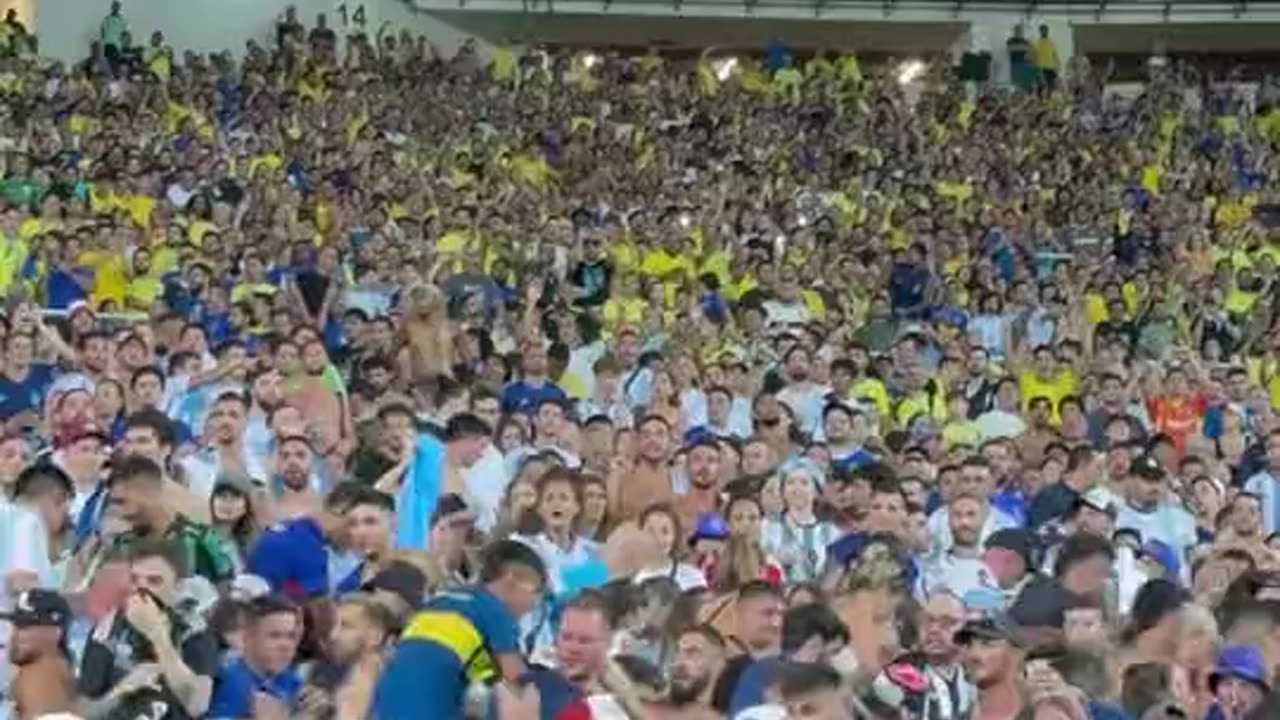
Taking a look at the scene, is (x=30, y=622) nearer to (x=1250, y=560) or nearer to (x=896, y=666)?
(x=896, y=666)

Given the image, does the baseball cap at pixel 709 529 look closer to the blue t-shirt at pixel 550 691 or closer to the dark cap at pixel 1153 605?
the dark cap at pixel 1153 605

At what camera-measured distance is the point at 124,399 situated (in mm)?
12422

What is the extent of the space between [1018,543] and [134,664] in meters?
4.47

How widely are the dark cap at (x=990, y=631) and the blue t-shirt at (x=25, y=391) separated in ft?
21.5

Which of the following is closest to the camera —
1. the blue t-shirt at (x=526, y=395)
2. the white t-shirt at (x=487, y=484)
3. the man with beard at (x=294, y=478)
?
the man with beard at (x=294, y=478)

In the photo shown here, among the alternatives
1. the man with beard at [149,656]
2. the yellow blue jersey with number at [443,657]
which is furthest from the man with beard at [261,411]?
the yellow blue jersey with number at [443,657]

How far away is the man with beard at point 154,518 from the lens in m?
8.96

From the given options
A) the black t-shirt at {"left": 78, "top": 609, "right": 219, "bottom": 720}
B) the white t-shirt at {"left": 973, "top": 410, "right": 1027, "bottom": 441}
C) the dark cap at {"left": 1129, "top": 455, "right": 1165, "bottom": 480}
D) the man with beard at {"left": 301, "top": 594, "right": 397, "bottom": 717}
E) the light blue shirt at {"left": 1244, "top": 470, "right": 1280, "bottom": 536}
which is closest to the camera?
the black t-shirt at {"left": 78, "top": 609, "right": 219, "bottom": 720}

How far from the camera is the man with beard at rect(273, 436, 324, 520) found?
33.4 ft

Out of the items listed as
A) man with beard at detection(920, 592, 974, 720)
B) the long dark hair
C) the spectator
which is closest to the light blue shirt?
man with beard at detection(920, 592, 974, 720)

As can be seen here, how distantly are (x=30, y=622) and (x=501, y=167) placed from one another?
1608 cm

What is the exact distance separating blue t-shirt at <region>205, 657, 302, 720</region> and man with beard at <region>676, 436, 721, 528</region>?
3.82 m

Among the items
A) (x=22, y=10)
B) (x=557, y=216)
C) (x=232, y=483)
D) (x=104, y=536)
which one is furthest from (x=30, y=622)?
(x=22, y=10)

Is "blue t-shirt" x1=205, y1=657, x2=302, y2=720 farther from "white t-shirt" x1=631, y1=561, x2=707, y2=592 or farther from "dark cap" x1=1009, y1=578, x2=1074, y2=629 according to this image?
"dark cap" x1=1009, y1=578, x2=1074, y2=629
